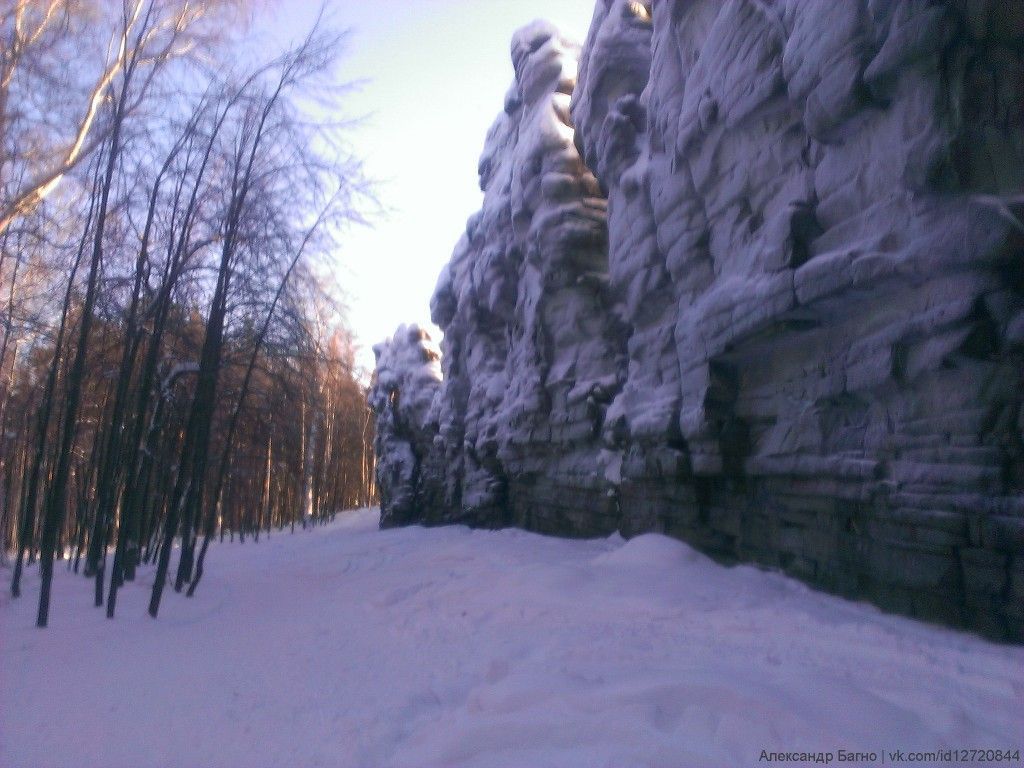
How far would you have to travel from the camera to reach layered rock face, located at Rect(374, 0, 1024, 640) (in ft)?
15.0

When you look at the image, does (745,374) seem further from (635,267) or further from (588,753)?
(588,753)

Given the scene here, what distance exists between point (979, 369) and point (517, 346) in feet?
43.7

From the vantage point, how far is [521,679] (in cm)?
417

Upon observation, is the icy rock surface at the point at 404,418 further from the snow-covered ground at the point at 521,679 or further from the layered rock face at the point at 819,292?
the snow-covered ground at the point at 521,679

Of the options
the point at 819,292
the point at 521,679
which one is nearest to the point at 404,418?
the point at 819,292

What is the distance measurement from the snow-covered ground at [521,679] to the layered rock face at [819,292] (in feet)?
2.27

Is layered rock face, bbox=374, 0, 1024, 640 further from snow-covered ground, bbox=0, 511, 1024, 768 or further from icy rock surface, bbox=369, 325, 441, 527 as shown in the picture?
→ icy rock surface, bbox=369, 325, 441, 527

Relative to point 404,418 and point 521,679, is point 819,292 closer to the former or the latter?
point 521,679

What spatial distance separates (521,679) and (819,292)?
12.3 feet

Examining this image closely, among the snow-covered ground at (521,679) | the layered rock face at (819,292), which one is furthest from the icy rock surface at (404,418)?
the snow-covered ground at (521,679)

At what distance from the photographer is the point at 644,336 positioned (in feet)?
34.1

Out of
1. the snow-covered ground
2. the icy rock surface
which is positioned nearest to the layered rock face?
the snow-covered ground

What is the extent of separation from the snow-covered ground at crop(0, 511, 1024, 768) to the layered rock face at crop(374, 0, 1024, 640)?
2.27 ft

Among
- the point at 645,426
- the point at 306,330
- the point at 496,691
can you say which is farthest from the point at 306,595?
the point at 496,691
